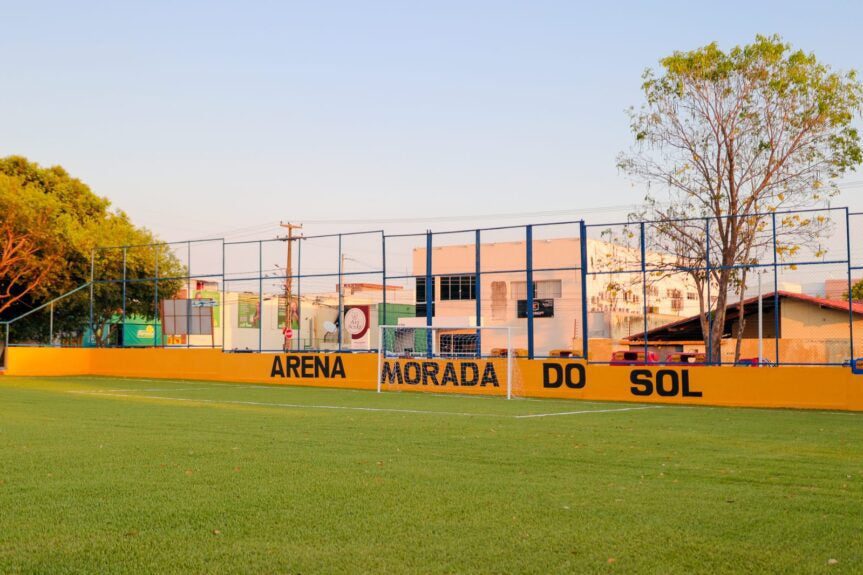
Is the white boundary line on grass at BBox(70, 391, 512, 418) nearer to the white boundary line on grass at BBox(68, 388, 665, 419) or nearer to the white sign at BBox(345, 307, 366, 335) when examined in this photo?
the white boundary line on grass at BBox(68, 388, 665, 419)

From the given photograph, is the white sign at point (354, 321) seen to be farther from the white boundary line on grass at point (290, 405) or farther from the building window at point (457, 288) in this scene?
the white boundary line on grass at point (290, 405)

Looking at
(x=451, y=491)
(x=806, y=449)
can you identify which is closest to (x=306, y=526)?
(x=451, y=491)

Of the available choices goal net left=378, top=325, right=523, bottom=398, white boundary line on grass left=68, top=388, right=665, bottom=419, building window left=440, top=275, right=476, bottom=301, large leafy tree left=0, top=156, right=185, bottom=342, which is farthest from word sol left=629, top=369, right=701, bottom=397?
building window left=440, top=275, right=476, bottom=301

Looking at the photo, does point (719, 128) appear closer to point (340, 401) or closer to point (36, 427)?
point (340, 401)

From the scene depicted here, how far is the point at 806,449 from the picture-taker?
11516 millimetres

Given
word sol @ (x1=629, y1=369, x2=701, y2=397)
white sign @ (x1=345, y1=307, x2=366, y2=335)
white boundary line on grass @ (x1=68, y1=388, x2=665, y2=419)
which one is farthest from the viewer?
white sign @ (x1=345, y1=307, x2=366, y2=335)

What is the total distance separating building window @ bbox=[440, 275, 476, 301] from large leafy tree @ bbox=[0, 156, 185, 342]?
1359 cm

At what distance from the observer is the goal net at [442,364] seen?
2553 centimetres

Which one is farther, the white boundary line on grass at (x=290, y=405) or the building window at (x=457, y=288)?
the building window at (x=457, y=288)

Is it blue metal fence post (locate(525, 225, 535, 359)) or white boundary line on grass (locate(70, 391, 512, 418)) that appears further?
blue metal fence post (locate(525, 225, 535, 359))

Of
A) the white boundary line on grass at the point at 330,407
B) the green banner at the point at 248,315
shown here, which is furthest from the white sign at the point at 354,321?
the white boundary line on grass at the point at 330,407

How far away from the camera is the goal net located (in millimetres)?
25531

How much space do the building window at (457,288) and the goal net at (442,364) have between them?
17.6 metres

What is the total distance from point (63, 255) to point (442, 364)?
23.1 m
